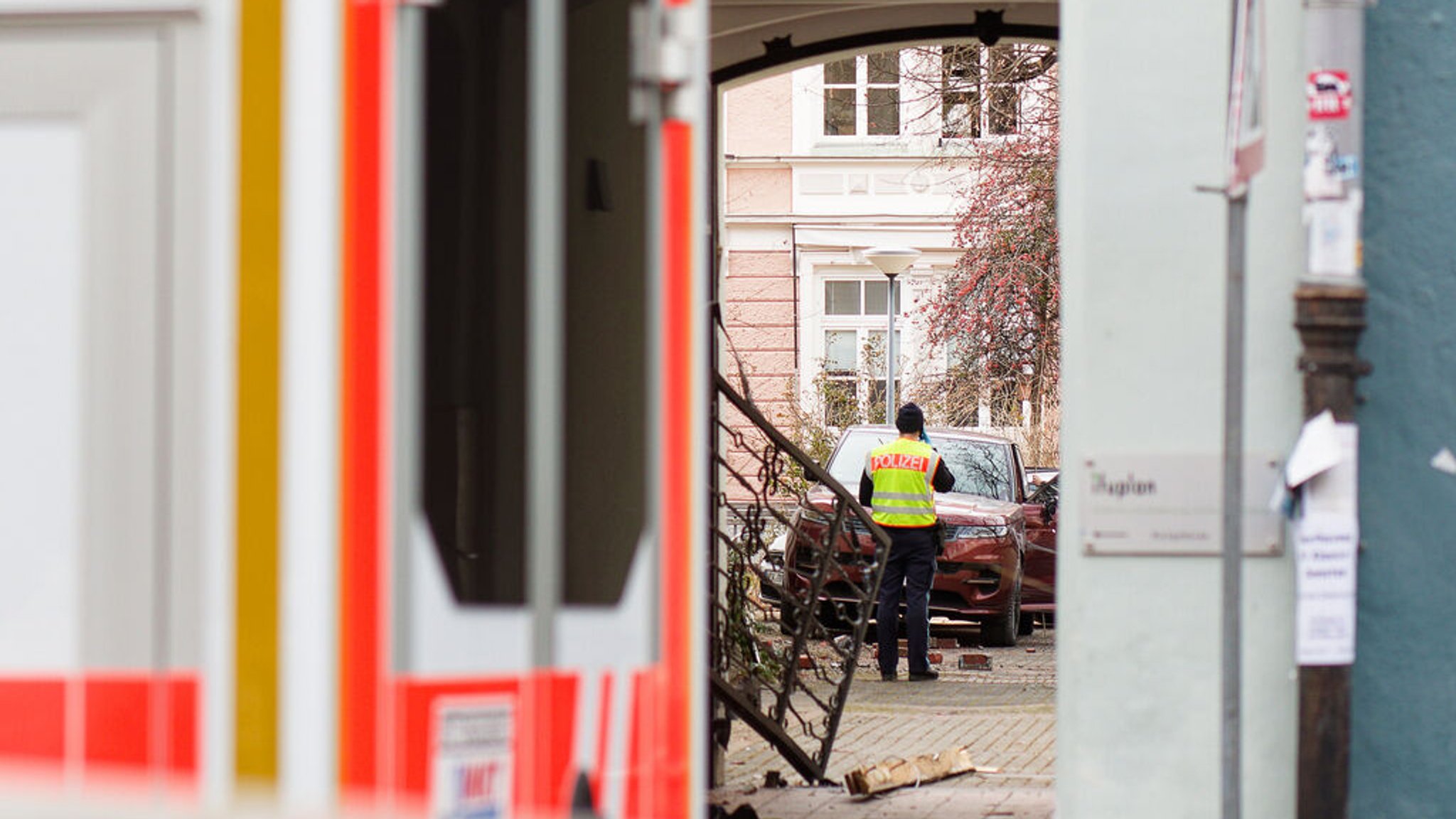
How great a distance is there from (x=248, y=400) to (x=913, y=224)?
86.9 ft

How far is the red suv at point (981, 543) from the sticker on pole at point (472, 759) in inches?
439

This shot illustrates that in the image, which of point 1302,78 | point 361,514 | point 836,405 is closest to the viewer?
point 361,514

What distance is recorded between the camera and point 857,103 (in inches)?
1087

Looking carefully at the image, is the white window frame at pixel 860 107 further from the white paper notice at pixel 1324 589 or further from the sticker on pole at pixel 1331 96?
the white paper notice at pixel 1324 589

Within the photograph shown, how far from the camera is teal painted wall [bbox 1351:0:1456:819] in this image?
15.0ft

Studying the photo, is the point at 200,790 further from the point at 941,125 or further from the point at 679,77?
the point at 941,125

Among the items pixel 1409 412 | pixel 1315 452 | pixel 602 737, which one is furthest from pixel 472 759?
pixel 1409 412

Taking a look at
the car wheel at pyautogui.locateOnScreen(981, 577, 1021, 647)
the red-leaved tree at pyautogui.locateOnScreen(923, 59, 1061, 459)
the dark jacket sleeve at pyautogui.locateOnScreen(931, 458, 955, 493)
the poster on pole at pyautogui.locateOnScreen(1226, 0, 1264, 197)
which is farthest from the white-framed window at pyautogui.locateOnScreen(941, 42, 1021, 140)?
the poster on pole at pyautogui.locateOnScreen(1226, 0, 1264, 197)

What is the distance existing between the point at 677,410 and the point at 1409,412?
287 cm

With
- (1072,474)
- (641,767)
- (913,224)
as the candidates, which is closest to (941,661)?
(1072,474)

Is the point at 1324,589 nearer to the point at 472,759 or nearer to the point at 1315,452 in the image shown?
the point at 1315,452

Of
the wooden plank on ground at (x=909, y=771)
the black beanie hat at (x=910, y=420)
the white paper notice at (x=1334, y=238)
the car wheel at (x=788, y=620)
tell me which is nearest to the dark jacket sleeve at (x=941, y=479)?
the black beanie hat at (x=910, y=420)

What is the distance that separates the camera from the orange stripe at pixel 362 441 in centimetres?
205

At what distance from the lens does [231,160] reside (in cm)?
208
